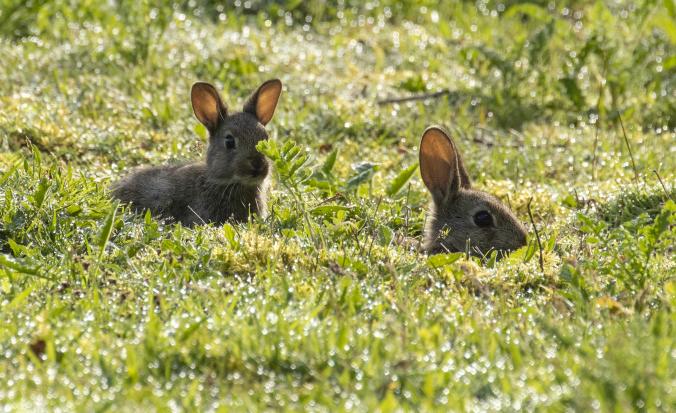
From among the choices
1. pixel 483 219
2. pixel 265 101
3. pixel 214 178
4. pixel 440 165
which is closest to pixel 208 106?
pixel 265 101

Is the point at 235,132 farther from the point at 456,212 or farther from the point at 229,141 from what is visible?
the point at 456,212

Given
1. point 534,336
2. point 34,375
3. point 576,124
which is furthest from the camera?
point 576,124

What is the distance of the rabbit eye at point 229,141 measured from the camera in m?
7.41

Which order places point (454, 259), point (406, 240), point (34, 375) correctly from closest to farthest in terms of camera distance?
1. point (34, 375)
2. point (454, 259)
3. point (406, 240)

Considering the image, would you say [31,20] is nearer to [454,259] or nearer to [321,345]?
[454,259]

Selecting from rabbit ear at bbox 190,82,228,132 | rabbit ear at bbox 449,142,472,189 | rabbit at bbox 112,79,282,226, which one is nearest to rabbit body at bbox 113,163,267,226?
rabbit at bbox 112,79,282,226

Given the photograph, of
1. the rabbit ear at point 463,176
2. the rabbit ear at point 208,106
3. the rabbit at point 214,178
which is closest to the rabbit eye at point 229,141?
the rabbit at point 214,178

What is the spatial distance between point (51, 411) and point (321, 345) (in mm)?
1082

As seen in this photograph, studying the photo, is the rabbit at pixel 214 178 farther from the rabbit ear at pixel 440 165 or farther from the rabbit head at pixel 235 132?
the rabbit ear at pixel 440 165

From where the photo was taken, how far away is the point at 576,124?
9273 mm

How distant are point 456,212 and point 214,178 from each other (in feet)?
5.68

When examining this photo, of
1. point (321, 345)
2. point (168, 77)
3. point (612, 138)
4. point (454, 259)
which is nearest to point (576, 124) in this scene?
point (612, 138)

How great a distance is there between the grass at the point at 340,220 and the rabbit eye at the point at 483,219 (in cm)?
37

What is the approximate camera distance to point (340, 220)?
6059 mm
